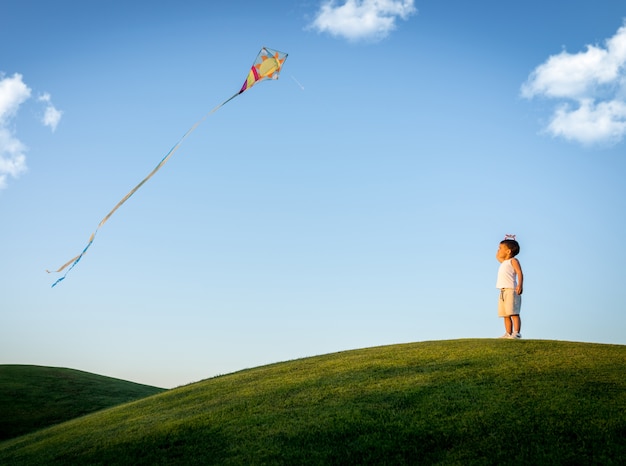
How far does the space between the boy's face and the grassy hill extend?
8.38 ft

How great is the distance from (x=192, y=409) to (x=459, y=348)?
7.83 meters

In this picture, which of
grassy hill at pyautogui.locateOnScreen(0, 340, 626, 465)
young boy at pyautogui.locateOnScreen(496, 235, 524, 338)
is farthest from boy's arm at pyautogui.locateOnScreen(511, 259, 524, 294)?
grassy hill at pyautogui.locateOnScreen(0, 340, 626, 465)

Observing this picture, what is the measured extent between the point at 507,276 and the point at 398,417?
7569 millimetres

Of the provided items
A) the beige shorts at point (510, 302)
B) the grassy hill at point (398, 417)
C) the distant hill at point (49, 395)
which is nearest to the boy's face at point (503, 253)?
the beige shorts at point (510, 302)

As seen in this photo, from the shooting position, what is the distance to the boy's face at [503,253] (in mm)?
15836

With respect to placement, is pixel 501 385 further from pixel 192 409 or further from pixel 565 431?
pixel 192 409

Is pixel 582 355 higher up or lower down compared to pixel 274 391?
higher up

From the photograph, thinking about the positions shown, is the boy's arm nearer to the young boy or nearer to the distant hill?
the young boy

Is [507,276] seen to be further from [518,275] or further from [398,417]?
[398,417]

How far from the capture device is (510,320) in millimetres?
15734

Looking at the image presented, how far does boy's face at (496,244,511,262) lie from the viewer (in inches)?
623

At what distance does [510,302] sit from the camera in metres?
15.3

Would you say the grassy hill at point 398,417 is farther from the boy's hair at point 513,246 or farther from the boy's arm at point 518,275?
the boy's hair at point 513,246

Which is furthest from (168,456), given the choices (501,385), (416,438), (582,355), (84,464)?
(582,355)
